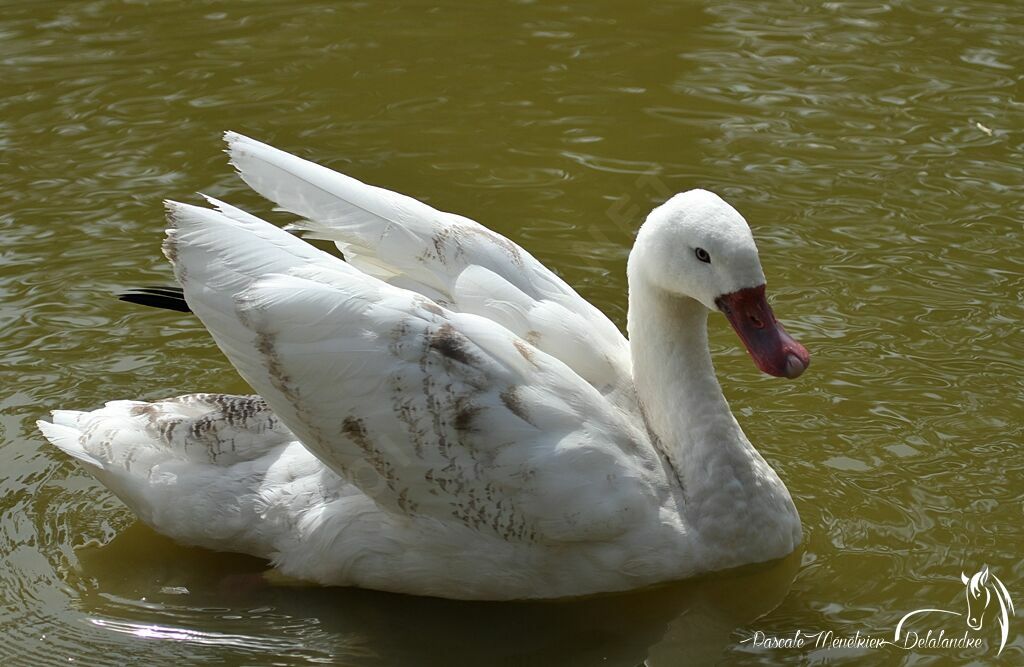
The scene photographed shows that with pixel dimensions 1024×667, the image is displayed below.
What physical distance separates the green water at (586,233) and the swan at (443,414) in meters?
0.25

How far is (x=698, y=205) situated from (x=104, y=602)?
2.60 m

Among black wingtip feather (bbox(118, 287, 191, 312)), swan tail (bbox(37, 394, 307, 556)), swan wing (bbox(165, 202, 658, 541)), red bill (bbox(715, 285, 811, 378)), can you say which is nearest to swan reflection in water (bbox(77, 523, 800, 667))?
swan tail (bbox(37, 394, 307, 556))

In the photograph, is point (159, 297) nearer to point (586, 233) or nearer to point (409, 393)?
point (409, 393)

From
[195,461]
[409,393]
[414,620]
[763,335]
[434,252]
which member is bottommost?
[414,620]

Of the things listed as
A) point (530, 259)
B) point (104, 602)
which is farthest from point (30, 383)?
point (530, 259)

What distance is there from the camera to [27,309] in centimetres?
742

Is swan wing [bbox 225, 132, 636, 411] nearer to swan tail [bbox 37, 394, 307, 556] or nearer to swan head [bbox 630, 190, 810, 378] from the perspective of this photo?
swan head [bbox 630, 190, 810, 378]

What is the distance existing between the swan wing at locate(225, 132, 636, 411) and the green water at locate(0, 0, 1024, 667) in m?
0.98

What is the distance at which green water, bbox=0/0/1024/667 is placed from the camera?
18.0ft

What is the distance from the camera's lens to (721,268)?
17.6 feet

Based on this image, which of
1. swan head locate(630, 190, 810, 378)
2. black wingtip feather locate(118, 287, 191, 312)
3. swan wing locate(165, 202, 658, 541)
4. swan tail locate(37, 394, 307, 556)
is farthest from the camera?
black wingtip feather locate(118, 287, 191, 312)

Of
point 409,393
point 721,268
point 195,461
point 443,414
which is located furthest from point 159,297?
point 721,268

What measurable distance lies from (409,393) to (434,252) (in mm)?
810

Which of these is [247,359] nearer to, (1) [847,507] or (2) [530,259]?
(2) [530,259]
